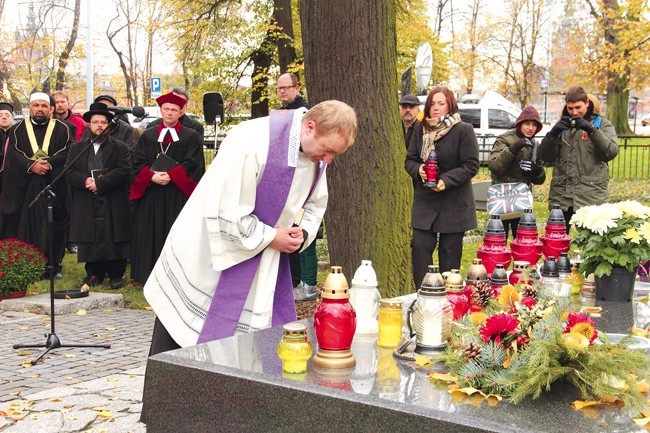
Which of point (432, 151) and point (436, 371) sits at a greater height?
point (432, 151)

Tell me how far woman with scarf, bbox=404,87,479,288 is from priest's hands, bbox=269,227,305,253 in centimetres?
297

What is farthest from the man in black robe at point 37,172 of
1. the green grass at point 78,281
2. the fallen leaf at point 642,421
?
the fallen leaf at point 642,421

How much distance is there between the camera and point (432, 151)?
24.3ft

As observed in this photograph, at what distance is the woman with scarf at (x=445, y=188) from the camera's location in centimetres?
746

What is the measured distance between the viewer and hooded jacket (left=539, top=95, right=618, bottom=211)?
26.8 ft

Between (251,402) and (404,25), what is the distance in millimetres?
23447

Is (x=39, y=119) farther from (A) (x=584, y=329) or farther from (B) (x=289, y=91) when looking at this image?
(A) (x=584, y=329)

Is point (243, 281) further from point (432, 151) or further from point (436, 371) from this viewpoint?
point (432, 151)

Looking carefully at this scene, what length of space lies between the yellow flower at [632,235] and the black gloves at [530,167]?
3962 mm

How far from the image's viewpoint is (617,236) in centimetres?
485

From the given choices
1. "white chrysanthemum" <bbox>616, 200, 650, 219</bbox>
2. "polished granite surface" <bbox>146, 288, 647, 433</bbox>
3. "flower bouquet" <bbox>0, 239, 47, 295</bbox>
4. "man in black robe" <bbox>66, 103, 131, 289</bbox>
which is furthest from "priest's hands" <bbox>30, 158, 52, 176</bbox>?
"polished granite surface" <bbox>146, 288, 647, 433</bbox>

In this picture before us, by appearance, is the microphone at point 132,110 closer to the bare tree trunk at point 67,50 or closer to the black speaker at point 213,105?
the black speaker at point 213,105

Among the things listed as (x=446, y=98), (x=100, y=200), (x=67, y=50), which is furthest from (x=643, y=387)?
(x=67, y=50)

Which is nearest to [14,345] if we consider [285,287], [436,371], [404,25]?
[285,287]
